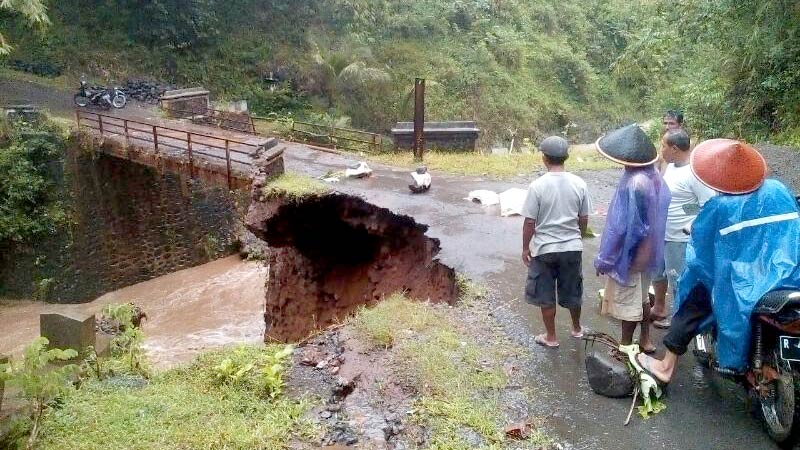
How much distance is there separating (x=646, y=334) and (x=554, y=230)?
4.22 feet

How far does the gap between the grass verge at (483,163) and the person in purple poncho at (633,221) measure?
7.53m

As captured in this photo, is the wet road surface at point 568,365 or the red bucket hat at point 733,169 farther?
the wet road surface at point 568,365

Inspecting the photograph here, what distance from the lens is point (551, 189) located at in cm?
539

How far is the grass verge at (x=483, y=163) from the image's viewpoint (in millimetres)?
13047

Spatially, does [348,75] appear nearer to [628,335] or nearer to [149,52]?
[149,52]

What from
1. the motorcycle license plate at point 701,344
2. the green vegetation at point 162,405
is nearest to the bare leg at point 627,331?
the motorcycle license plate at point 701,344

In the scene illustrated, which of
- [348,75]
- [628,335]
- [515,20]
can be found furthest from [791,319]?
[515,20]

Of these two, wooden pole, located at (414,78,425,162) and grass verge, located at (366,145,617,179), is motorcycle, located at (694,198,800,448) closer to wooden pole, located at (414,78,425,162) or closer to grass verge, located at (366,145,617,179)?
grass verge, located at (366,145,617,179)

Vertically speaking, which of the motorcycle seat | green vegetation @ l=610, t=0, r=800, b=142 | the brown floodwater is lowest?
the brown floodwater

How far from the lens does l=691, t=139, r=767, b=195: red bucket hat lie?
4.25m

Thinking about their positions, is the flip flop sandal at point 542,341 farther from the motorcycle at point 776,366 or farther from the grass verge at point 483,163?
the grass verge at point 483,163

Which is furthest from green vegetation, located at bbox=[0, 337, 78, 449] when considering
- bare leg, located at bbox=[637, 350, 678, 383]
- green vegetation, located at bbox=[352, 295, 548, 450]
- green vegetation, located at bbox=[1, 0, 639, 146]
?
green vegetation, located at bbox=[1, 0, 639, 146]

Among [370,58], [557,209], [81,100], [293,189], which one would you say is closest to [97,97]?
[81,100]

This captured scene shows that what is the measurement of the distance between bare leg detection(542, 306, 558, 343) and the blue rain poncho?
1491 mm
